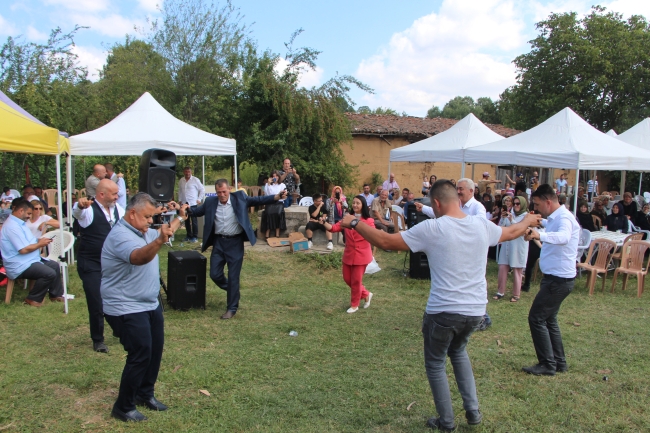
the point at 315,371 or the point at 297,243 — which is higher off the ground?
A: the point at 297,243

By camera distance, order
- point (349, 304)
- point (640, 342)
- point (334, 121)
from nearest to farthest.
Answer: point (640, 342), point (349, 304), point (334, 121)

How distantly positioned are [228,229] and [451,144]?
896 centimetres

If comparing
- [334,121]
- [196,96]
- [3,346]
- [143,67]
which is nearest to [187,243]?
[3,346]

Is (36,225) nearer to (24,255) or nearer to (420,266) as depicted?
(24,255)

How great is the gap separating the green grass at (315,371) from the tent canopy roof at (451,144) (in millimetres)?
6594

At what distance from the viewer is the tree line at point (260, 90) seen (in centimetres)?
1530

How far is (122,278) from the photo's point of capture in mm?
3346

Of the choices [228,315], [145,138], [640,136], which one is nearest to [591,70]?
[640,136]

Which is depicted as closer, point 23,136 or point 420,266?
point 23,136

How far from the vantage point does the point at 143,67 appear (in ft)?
68.8

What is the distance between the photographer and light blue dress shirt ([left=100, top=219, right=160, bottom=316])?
3.31 meters

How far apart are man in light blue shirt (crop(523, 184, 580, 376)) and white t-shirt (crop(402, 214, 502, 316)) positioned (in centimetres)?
133

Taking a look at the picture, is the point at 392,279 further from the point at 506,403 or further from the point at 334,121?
the point at 334,121

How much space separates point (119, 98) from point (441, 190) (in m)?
19.7
